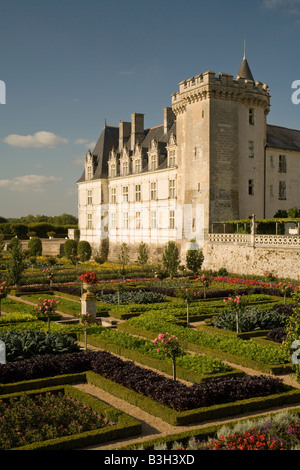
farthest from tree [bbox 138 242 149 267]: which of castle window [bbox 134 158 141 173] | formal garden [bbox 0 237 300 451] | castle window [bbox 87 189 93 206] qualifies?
formal garden [bbox 0 237 300 451]

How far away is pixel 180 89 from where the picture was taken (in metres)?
42.5

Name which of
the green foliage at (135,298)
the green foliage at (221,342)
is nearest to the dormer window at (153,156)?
the green foliage at (135,298)

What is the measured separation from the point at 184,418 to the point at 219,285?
21681 millimetres

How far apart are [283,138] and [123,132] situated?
17.7m

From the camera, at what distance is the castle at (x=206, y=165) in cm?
4000

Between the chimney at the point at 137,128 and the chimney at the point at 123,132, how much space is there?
2309mm

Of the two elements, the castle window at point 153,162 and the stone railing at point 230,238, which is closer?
the stone railing at point 230,238

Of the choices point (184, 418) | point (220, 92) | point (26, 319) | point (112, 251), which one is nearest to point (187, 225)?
point (220, 92)

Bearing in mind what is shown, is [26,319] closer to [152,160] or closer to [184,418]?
[184,418]

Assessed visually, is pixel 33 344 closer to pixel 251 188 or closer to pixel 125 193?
pixel 251 188

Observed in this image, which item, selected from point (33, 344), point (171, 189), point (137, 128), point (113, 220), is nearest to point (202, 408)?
point (33, 344)

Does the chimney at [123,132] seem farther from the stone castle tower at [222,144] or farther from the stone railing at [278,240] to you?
the stone railing at [278,240]

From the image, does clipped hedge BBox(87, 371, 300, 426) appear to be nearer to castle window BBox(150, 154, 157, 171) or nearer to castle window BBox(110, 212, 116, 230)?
castle window BBox(150, 154, 157, 171)

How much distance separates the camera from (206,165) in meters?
39.9
